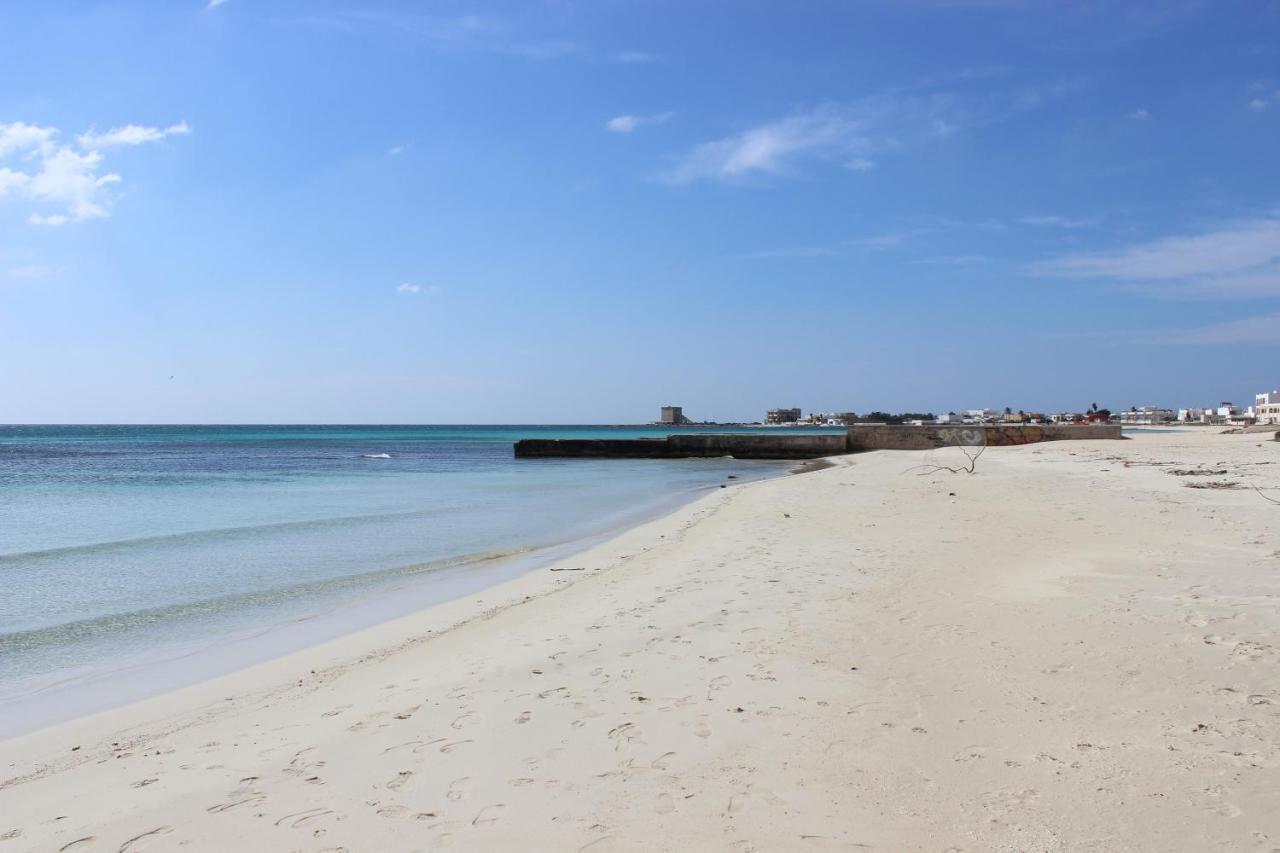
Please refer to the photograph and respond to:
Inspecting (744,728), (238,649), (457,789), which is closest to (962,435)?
(238,649)

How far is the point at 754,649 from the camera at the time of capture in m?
5.05

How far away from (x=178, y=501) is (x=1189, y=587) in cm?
2162

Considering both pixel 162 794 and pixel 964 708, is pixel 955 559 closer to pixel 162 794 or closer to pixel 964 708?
pixel 964 708

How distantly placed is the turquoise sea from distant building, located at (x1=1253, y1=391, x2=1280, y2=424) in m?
61.4

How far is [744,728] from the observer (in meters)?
3.71

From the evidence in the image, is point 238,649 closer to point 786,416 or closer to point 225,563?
point 225,563

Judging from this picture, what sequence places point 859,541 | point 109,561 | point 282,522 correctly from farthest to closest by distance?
point 282,522 → point 109,561 → point 859,541

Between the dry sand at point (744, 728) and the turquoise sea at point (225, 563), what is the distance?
106cm

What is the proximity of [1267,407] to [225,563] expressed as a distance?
263 ft

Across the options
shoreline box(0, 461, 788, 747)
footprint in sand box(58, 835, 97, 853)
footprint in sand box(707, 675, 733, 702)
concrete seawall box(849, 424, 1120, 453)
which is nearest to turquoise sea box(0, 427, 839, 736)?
shoreline box(0, 461, 788, 747)

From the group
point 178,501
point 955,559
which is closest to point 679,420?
point 178,501

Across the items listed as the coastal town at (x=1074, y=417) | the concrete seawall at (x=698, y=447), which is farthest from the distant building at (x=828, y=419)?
the concrete seawall at (x=698, y=447)

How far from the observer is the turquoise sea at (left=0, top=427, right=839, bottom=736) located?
6.26 meters

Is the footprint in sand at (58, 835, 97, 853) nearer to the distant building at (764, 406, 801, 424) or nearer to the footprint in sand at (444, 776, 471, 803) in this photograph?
the footprint in sand at (444, 776, 471, 803)
